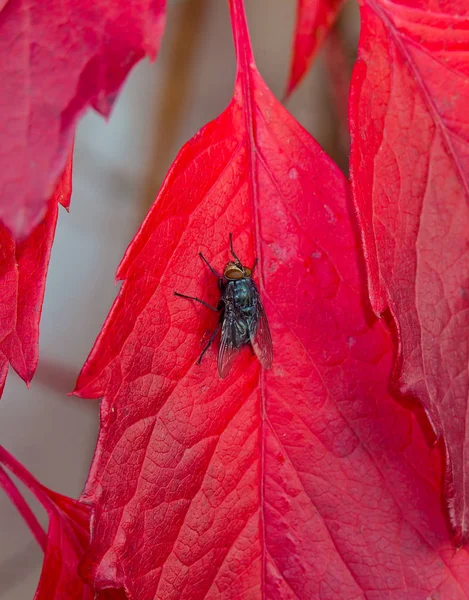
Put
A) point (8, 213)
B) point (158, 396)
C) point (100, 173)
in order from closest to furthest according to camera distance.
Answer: point (8, 213)
point (158, 396)
point (100, 173)

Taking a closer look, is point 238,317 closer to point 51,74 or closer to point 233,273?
point 233,273

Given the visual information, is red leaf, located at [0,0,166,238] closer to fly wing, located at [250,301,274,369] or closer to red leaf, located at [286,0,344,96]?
fly wing, located at [250,301,274,369]

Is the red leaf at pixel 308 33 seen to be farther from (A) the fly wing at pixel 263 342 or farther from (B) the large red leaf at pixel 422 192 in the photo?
(A) the fly wing at pixel 263 342

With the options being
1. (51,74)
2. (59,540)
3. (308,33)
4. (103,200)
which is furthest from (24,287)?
(103,200)

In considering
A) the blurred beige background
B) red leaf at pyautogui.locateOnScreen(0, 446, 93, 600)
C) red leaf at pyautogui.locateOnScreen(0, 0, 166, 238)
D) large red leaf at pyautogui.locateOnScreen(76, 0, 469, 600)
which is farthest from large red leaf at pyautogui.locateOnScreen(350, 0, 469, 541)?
the blurred beige background

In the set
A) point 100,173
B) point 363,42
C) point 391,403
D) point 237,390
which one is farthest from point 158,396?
point 100,173

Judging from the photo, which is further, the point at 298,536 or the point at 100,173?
the point at 100,173

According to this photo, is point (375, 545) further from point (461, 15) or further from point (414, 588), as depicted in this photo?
point (461, 15)
